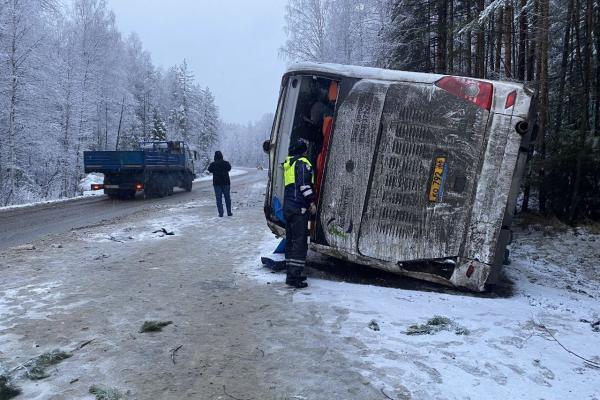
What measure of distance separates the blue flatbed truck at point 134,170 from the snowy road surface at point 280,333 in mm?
10319

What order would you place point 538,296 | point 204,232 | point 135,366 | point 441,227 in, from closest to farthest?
point 135,366, point 441,227, point 538,296, point 204,232

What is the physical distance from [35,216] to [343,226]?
1047 centimetres

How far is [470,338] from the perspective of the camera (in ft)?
12.3

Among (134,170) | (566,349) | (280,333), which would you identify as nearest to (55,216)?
(134,170)

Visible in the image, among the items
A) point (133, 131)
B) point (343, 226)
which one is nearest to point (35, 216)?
point (343, 226)

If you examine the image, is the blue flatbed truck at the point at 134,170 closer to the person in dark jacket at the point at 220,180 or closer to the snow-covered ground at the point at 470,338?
the person in dark jacket at the point at 220,180

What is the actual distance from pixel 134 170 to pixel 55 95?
446 inches

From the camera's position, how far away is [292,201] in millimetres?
5414

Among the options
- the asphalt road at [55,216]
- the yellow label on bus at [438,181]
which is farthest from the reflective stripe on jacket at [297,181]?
the asphalt road at [55,216]

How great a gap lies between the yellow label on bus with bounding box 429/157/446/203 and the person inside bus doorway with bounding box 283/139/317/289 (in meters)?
1.37

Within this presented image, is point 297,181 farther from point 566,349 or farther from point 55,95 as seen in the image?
point 55,95

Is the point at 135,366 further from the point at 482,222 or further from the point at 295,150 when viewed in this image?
the point at 482,222

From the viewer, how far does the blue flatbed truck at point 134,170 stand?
16766 mm

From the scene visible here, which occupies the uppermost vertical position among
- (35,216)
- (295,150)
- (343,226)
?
(295,150)
